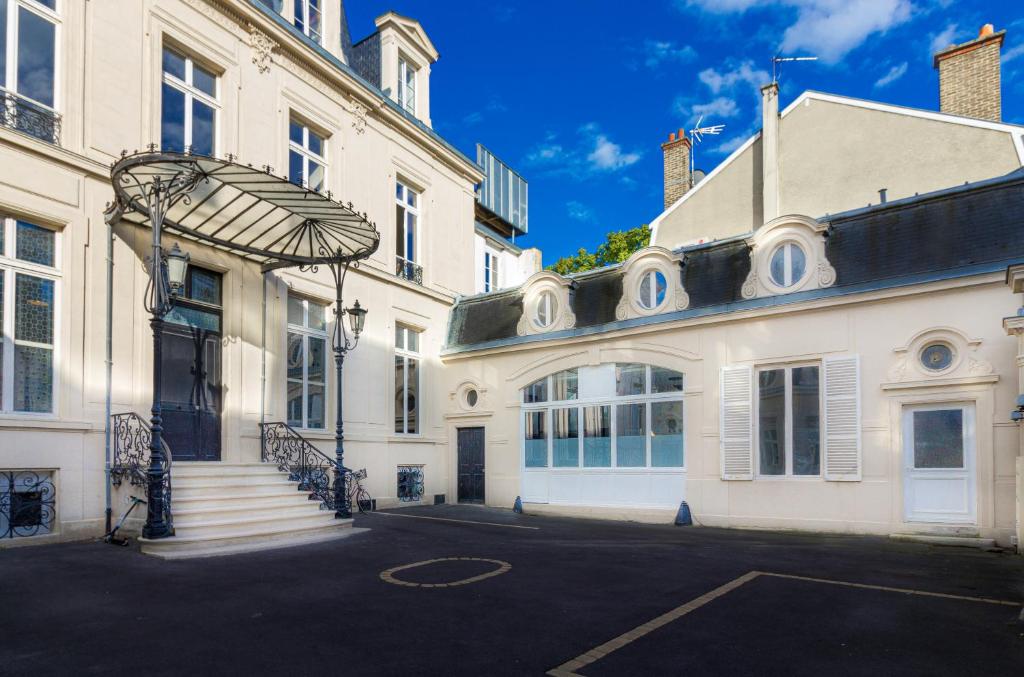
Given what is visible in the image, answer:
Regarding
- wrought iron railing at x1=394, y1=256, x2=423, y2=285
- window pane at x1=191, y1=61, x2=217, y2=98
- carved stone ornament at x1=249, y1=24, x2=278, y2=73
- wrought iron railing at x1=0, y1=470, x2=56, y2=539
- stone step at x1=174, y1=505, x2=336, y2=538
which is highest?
carved stone ornament at x1=249, y1=24, x2=278, y2=73

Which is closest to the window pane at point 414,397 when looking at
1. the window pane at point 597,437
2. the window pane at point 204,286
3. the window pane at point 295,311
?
the window pane at point 295,311

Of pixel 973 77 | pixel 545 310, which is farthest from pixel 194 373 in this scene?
pixel 973 77

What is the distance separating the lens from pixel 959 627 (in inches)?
188

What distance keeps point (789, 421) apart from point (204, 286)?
965 centimetres

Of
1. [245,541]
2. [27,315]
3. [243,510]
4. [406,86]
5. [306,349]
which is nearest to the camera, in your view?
[245,541]

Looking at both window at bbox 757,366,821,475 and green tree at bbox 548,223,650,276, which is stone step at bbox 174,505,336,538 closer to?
window at bbox 757,366,821,475

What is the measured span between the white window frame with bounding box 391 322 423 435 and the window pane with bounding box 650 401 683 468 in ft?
17.5

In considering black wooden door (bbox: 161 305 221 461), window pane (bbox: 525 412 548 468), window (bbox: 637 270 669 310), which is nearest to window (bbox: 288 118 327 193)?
black wooden door (bbox: 161 305 221 461)

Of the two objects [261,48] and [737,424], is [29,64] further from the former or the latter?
[737,424]

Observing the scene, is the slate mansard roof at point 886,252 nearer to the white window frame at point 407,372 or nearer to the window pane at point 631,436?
the window pane at point 631,436

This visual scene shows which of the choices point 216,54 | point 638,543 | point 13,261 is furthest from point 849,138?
point 13,261

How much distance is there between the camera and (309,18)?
1345 cm

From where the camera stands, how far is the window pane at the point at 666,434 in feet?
38.3

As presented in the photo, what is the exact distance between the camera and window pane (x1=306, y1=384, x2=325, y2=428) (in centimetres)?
1233
